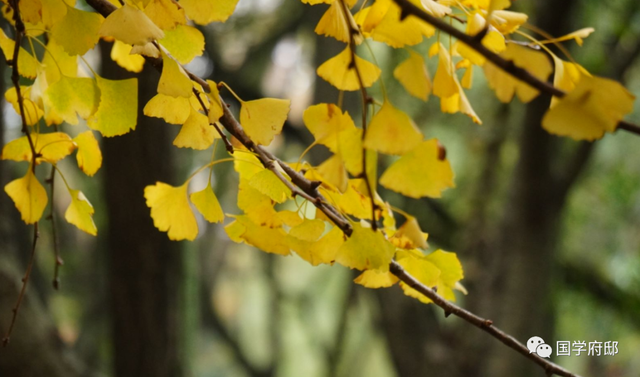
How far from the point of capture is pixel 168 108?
36 cm

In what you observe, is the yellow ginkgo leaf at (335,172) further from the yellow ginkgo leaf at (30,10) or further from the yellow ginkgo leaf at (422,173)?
the yellow ginkgo leaf at (30,10)

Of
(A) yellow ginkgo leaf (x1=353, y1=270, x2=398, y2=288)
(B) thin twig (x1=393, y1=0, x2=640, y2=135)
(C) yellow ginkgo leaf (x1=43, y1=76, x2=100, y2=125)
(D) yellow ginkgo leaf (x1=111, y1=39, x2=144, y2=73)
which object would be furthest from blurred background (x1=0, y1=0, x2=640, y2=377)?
(B) thin twig (x1=393, y1=0, x2=640, y2=135)

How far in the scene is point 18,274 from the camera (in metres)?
1.05

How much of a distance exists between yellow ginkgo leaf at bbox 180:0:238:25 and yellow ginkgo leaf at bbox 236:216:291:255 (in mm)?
139

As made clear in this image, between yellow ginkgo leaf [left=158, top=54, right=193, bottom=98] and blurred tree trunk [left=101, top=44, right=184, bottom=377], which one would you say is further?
blurred tree trunk [left=101, top=44, right=184, bottom=377]

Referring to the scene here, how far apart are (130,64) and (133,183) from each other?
795 millimetres

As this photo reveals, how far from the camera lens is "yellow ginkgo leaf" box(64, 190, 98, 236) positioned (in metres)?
0.41

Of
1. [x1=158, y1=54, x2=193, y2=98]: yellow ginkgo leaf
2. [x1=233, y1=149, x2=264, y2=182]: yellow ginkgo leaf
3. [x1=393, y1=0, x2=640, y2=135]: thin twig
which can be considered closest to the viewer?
[x1=393, y1=0, x2=640, y2=135]: thin twig

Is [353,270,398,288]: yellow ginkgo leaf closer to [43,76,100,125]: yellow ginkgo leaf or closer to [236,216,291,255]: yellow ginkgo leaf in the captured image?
[236,216,291,255]: yellow ginkgo leaf

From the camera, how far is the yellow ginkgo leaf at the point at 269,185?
352mm

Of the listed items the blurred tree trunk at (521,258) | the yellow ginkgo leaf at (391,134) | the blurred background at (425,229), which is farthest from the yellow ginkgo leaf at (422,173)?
the blurred tree trunk at (521,258)

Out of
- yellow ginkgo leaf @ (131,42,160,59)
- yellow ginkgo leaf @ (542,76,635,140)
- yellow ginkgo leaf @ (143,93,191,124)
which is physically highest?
yellow ginkgo leaf @ (542,76,635,140)

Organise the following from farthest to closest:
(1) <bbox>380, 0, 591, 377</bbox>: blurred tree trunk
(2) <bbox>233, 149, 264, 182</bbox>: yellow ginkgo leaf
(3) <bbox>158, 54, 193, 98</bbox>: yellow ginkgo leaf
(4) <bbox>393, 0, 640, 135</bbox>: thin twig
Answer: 1. (1) <bbox>380, 0, 591, 377</bbox>: blurred tree trunk
2. (2) <bbox>233, 149, 264, 182</bbox>: yellow ginkgo leaf
3. (3) <bbox>158, 54, 193, 98</bbox>: yellow ginkgo leaf
4. (4) <bbox>393, 0, 640, 135</bbox>: thin twig

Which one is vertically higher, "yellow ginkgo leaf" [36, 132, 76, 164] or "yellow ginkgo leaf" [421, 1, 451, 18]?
"yellow ginkgo leaf" [421, 1, 451, 18]
